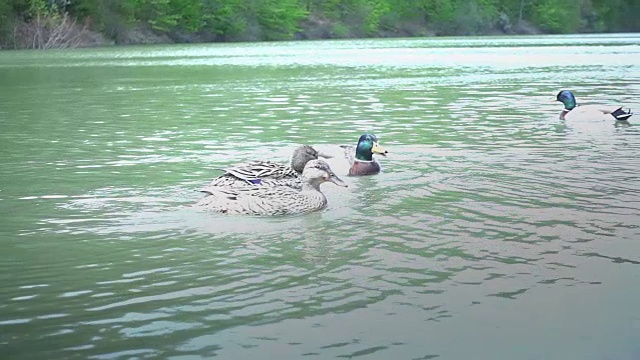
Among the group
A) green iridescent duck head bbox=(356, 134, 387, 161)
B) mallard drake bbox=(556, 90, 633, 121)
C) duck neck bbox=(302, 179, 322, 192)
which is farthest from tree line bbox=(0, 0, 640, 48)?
duck neck bbox=(302, 179, 322, 192)

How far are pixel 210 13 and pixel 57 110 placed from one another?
70219 millimetres

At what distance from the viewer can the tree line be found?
69.1 m

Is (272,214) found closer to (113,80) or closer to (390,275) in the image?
(390,275)

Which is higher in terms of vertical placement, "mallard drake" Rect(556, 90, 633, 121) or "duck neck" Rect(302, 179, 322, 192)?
"duck neck" Rect(302, 179, 322, 192)

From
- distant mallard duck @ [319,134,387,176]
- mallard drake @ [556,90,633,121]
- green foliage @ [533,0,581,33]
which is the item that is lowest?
green foliage @ [533,0,581,33]

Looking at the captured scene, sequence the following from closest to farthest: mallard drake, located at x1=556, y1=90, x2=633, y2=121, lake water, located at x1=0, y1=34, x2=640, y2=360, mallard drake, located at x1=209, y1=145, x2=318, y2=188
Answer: lake water, located at x1=0, y1=34, x2=640, y2=360
mallard drake, located at x1=209, y1=145, x2=318, y2=188
mallard drake, located at x1=556, y1=90, x2=633, y2=121

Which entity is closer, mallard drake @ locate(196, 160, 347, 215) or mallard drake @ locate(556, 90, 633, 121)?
mallard drake @ locate(196, 160, 347, 215)

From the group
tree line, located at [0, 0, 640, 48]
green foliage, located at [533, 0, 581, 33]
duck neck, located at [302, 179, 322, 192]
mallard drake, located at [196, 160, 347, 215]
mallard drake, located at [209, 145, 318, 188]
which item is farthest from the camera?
green foliage, located at [533, 0, 581, 33]

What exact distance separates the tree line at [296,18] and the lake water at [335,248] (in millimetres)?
55381

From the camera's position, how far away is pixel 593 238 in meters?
7.70

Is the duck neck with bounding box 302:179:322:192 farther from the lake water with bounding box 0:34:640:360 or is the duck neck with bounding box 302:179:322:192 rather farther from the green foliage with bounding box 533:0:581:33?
the green foliage with bounding box 533:0:581:33

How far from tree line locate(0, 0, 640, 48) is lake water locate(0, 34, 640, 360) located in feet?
182

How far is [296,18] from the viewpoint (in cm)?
10212

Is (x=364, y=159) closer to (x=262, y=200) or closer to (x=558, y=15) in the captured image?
(x=262, y=200)
